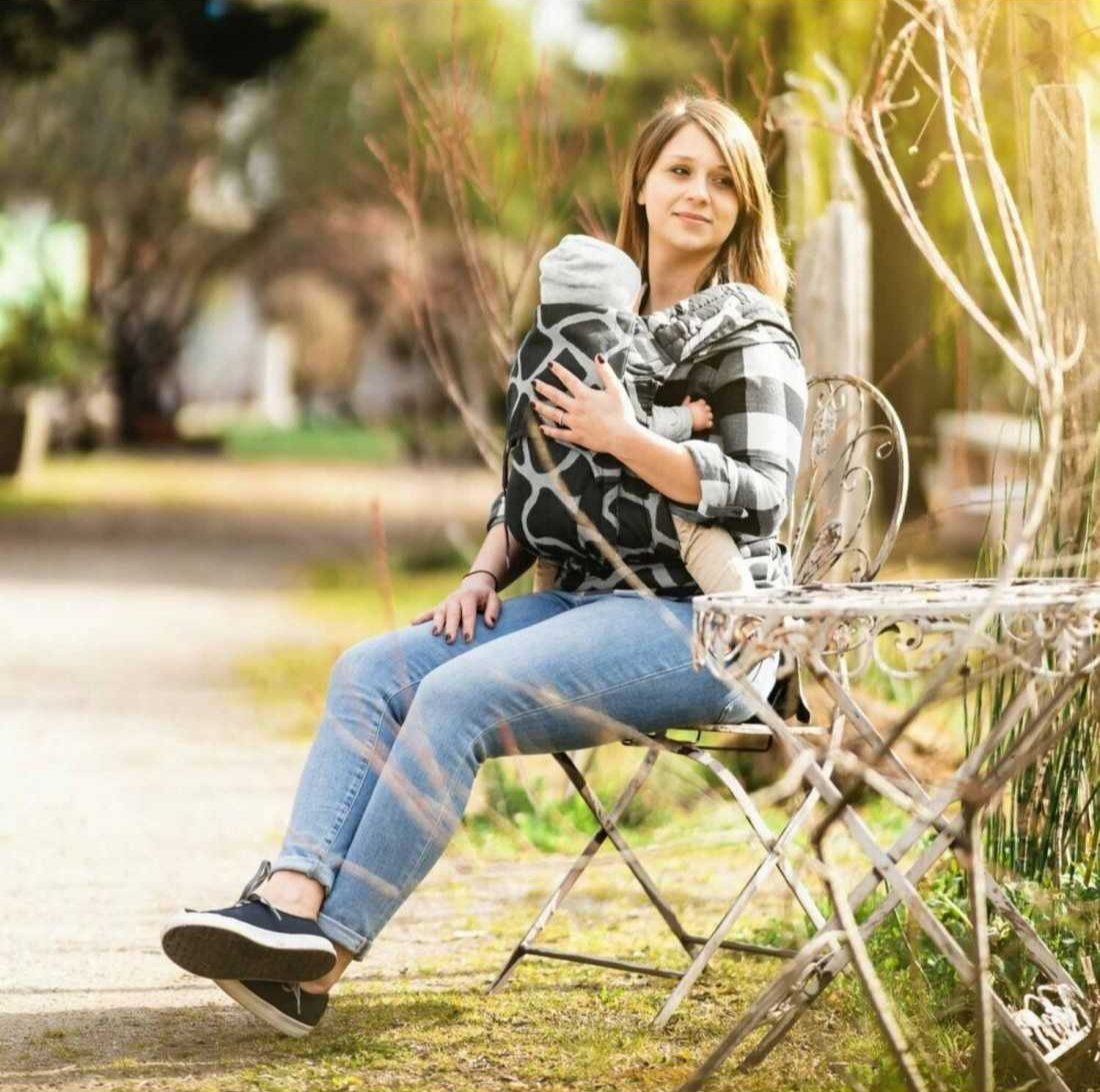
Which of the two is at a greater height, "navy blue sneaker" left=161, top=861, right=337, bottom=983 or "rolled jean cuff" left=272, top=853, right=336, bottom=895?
"rolled jean cuff" left=272, top=853, right=336, bottom=895

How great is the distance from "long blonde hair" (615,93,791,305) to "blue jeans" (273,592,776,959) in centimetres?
69

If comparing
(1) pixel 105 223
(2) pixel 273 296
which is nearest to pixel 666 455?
(1) pixel 105 223

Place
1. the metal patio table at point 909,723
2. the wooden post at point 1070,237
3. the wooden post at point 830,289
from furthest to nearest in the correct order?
the wooden post at point 830,289, the wooden post at point 1070,237, the metal patio table at point 909,723

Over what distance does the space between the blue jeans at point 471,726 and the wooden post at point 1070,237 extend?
0.69 meters

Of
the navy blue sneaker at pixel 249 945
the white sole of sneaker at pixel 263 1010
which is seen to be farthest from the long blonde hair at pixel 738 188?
the white sole of sneaker at pixel 263 1010

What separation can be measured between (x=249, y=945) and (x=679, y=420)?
1116 millimetres

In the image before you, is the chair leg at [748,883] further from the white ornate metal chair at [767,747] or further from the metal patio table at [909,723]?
the metal patio table at [909,723]

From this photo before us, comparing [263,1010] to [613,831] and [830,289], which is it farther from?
[830,289]

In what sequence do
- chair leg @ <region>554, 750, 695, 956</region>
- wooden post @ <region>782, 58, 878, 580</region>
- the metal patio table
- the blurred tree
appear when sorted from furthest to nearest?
the blurred tree < wooden post @ <region>782, 58, 878, 580</region> < chair leg @ <region>554, 750, 695, 956</region> < the metal patio table

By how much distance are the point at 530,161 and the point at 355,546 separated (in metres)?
10.5

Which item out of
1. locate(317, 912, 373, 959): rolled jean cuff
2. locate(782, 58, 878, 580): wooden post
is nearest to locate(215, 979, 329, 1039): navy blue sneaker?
locate(317, 912, 373, 959): rolled jean cuff

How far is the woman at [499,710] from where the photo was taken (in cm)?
330

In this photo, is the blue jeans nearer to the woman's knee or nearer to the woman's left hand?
the woman's knee

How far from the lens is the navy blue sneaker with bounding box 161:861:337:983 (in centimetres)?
Answer: 325
